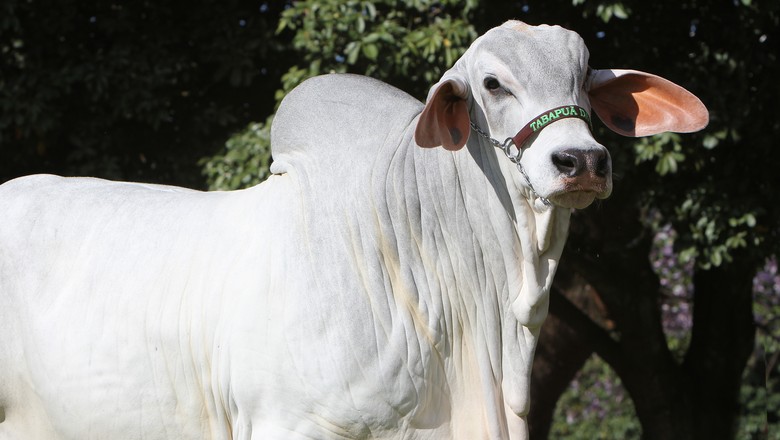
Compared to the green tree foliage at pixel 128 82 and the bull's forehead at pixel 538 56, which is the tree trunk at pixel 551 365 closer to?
the green tree foliage at pixel 128 82

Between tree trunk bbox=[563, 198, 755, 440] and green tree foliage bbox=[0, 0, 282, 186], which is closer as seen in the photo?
green tree foliage bbox=[0, 0, 282, 186]

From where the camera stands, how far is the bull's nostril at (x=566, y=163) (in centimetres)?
262

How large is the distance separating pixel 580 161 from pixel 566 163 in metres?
0.04

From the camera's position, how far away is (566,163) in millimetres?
2637

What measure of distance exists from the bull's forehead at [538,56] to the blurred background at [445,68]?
2.42 meters

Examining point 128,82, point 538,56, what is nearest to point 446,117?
point 538,56

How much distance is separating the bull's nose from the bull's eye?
0.30 m

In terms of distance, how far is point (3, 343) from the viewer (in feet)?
11.3

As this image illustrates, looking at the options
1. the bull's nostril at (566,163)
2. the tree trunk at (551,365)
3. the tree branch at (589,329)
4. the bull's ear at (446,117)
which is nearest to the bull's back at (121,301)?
the bull's ear at (446,117)

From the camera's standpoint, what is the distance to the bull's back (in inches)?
120

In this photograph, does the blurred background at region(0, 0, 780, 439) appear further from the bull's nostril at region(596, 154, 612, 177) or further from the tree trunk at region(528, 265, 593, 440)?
the bull's nostril at region(596, 154, 612, 177)

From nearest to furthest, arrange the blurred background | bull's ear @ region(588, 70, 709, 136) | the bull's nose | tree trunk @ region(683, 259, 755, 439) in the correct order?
the bull's nose → bull's ear @ region(588, 70, 709, 136) → the blurred background → tree trunk @ region(683, 259, 755, 439)

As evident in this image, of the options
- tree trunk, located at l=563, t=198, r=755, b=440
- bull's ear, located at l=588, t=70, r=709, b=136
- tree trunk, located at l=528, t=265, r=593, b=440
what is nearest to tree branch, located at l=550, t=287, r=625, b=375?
tree trunk, located at l=563, t=198, r=755, b=440

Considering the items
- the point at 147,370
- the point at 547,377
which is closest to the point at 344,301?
the point at 147,370
